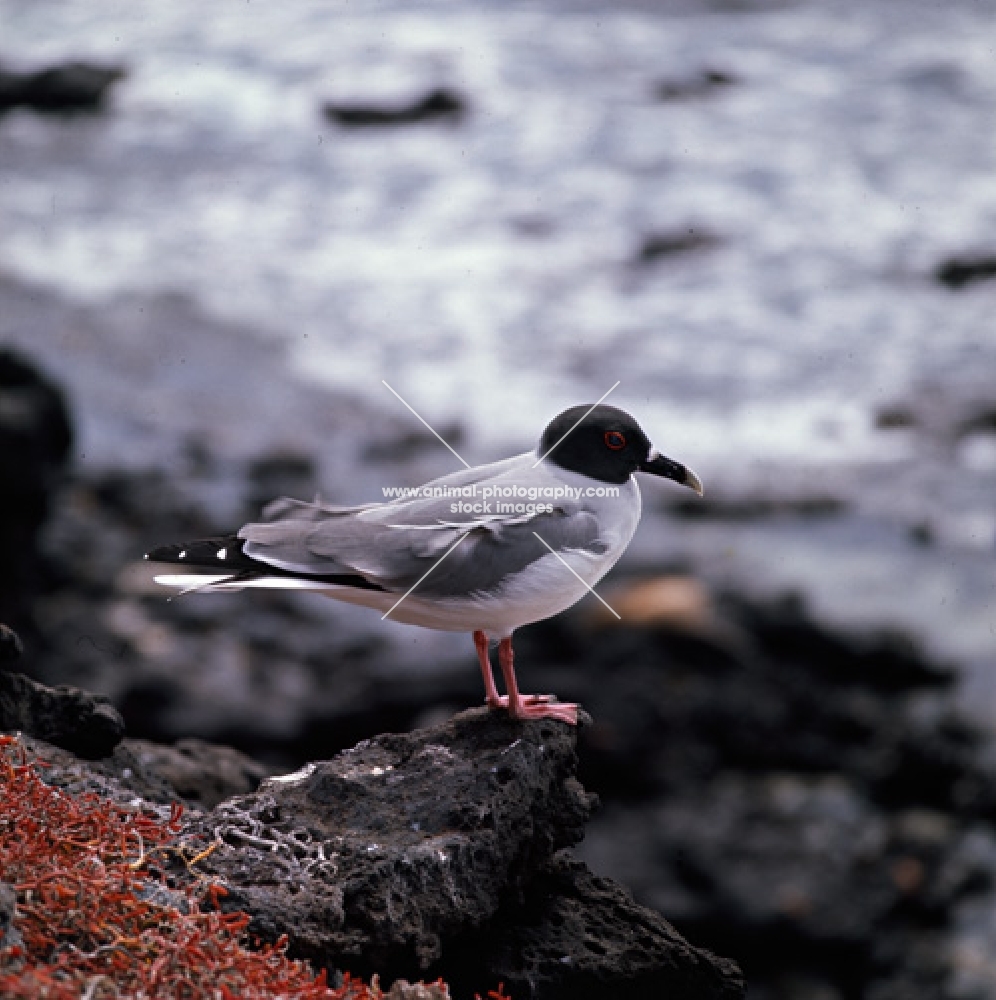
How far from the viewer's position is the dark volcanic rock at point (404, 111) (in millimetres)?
18562

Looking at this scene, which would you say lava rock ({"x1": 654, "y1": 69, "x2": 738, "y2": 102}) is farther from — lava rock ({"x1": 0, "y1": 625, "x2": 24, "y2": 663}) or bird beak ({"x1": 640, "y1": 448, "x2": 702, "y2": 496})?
lava rock ({"x1": 0, "y1": 625, "x2": 24, "y2": 663})

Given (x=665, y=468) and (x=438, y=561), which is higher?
(x=665, y=468)

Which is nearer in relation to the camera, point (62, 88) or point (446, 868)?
point (446, 868)

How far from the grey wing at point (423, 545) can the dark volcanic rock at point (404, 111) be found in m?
13.4

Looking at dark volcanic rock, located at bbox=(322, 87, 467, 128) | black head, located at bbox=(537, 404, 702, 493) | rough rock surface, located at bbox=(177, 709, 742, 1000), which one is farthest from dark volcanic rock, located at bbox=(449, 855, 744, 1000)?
dark volcanic rock, located at bbox=(322, 87, 467, 128)

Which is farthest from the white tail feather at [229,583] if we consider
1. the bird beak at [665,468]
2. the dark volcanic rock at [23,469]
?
the dark volcanic rock at [23,469]

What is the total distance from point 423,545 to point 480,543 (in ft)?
0.79

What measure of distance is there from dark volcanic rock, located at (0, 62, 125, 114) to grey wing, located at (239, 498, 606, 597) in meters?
15.7

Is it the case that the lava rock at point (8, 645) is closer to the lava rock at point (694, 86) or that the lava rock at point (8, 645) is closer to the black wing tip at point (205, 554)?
the black wing tip at point (205, 554)

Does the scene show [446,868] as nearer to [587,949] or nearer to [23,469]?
[587,949]

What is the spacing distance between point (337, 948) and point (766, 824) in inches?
290

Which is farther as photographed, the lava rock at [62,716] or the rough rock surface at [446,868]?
the lava rock at [62,716]

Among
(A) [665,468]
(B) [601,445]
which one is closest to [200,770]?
(B) [601,445]

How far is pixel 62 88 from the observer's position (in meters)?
20.2
